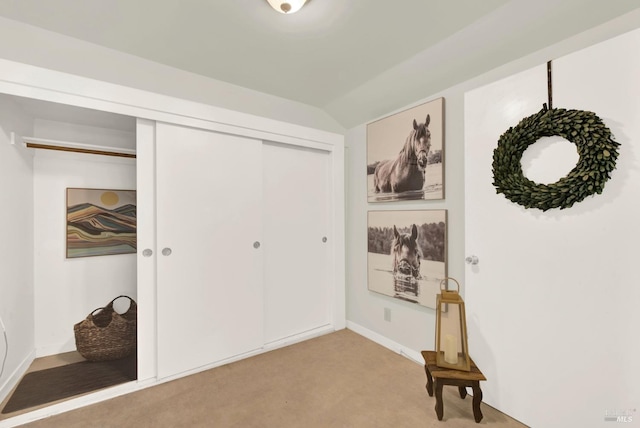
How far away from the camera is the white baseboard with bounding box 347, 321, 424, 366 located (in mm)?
2154

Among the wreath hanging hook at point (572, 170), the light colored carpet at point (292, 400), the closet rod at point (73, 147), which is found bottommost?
→ the light colored carpet at point (292, 400)

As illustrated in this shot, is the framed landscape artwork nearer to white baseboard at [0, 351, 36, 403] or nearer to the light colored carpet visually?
white baseboard at [0, 351, 36, 403]

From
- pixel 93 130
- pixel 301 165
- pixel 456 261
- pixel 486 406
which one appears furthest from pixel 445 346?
pixel 93 130

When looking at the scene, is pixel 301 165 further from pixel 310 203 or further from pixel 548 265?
pixel 548 265

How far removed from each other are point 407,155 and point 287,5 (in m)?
1.38

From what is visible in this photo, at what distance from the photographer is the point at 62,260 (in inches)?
87.8

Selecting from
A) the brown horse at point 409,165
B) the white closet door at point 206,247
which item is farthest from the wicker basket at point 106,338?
the brown horse at point 409,165

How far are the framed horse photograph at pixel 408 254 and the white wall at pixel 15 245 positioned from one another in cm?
267

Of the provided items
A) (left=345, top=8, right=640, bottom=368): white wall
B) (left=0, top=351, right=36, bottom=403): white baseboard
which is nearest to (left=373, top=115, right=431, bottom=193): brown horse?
(left=345, top=8, right=640, bottom=368): white wall

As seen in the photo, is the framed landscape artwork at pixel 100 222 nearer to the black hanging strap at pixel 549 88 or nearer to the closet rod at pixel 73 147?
the closet rod at pixel 73 147

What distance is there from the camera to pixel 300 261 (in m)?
2.62

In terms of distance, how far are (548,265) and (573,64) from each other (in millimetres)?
1029

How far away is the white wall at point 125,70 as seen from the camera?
1.56 meters

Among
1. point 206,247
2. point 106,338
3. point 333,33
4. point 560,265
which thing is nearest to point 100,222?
point 106,338
